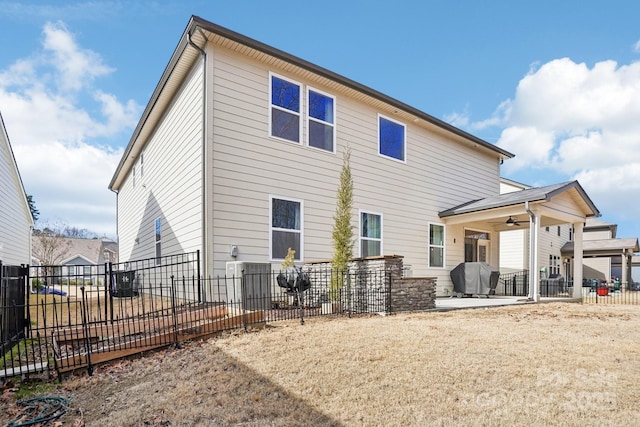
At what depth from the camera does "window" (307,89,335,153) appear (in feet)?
34.2

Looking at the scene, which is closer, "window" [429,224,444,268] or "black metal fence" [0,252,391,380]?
"black metal fence" [0,252,391,380]

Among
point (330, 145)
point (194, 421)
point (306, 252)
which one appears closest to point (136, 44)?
point (330, 145)

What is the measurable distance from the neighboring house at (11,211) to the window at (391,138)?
39.8 feet

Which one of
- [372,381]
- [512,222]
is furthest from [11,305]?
[512,222]

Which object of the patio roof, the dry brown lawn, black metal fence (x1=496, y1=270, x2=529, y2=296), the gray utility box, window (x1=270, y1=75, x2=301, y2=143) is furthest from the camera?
the patio roof

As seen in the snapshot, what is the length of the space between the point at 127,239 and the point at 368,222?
11704 mm

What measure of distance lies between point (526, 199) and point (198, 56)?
374 inches

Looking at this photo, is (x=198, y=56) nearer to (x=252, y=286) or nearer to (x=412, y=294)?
(x=252, y=286)

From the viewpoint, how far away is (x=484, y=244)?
604 inches

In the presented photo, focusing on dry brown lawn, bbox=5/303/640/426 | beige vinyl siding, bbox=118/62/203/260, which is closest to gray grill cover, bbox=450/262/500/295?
dry brown lawn, bbox=5/303/640/426

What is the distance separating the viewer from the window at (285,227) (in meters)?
9.47

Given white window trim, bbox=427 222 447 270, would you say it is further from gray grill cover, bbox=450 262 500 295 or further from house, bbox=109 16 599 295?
gray grill cover, bbox=450 262 500 295

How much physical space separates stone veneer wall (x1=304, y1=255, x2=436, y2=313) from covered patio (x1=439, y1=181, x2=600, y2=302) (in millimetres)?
4402

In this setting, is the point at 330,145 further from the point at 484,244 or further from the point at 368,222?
the point at 484,244
